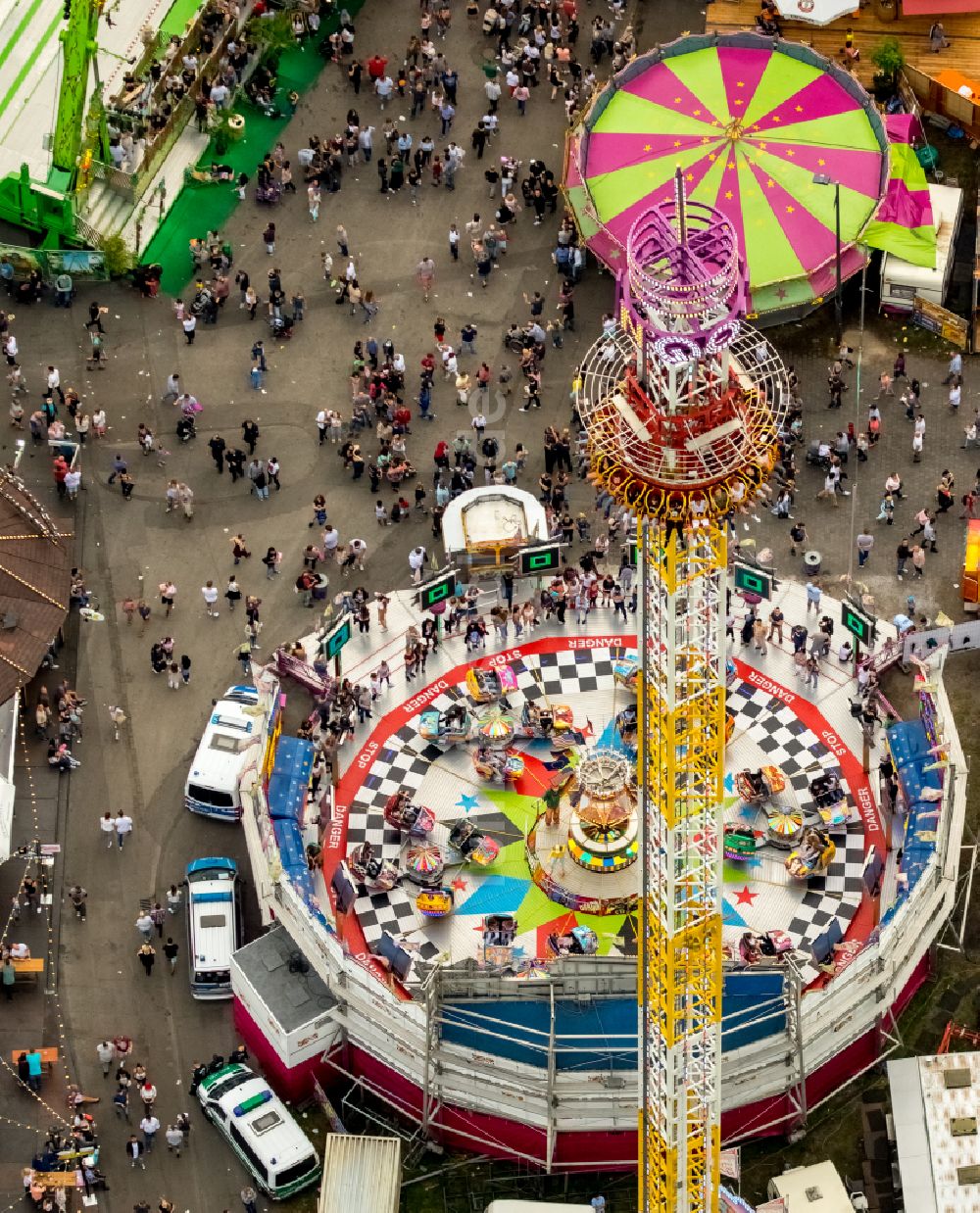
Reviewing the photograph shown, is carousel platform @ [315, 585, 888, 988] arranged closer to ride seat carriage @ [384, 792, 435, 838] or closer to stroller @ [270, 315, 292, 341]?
ride seat carriage @ [384, 792, 435, 838]

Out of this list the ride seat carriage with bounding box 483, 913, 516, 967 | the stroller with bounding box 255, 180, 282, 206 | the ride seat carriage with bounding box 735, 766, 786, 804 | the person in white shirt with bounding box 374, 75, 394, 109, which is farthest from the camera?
the person in white shirt with bounding box 374, 75, 394, 109

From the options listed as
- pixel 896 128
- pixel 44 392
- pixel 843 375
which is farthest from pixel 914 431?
pixel 44 392

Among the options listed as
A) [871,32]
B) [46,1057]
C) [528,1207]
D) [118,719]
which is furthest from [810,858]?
[871,32]

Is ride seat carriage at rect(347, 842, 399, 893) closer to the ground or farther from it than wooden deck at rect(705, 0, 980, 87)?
closer to the ground

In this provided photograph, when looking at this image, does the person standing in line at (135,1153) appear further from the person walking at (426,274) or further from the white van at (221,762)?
the person walking at (426,274)

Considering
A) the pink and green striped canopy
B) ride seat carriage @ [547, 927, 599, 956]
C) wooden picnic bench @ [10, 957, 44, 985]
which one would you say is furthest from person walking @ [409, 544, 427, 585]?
Result: wooden picnic bench @ [10, 957, 44, 985]

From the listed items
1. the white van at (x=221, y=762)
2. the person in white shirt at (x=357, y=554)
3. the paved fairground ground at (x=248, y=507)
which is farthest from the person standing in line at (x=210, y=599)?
the white van at (x=221, y=762)

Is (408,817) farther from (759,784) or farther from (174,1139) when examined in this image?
(174,1139)

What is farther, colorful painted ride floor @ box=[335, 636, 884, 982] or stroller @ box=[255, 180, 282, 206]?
stroller @ box=[255, 180, 282, 206]
